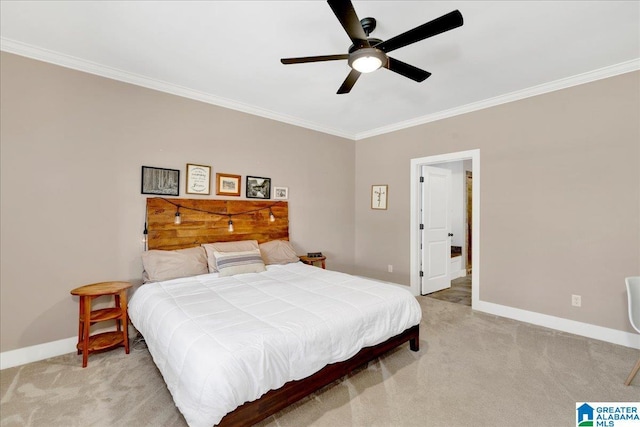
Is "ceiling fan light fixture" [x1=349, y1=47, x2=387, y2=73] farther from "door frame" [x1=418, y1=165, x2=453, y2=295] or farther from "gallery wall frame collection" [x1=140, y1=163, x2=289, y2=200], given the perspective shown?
"door frame" [x1=418, y1=165, x2=453, y2=295]

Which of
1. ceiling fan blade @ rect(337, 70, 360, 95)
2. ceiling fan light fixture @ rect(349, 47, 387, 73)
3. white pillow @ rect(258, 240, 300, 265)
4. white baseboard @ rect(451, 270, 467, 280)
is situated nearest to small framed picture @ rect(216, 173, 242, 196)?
white pillow @ rect(258, 240, 300, 265)

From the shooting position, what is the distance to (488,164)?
377 centimetres

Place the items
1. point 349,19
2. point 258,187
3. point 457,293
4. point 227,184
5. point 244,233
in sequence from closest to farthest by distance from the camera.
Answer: point 349,19
point 227,184
point 244,233
point 258,187
point 457,293

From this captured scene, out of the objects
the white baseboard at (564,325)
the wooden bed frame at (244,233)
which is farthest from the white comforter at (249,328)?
the white baseboard at (564,325)

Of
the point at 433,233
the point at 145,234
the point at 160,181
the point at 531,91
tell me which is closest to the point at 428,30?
the point at 531,91

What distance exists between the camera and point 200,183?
3.55m

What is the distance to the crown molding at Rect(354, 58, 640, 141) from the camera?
2840 millimetres

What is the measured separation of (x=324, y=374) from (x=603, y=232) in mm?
3226

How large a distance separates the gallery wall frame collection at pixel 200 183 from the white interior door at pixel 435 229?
2.41 metres

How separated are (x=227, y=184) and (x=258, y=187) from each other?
464mm

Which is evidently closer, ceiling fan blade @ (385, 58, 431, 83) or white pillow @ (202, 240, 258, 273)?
ceiling fan blade @ (385, 58, 431, 83)

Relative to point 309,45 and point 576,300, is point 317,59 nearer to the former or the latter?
point 309,45

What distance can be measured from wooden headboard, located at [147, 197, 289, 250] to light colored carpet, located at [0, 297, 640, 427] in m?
1.22

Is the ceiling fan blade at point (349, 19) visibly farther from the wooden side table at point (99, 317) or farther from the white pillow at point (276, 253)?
the wooden side table at point (99, 317)
